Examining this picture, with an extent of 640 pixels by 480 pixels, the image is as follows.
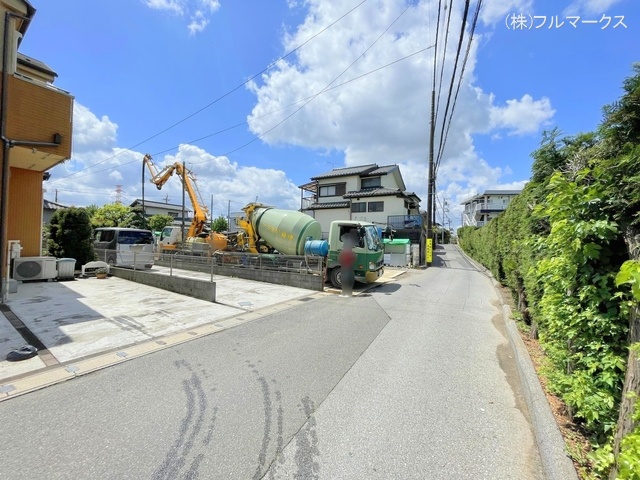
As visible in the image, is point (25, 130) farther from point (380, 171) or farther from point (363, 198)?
point (380, 171)

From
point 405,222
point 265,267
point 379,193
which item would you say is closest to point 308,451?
point 265,267

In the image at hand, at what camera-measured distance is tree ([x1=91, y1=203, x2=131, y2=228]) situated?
3253 cm

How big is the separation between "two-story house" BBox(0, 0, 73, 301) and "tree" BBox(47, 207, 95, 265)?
7.81ft

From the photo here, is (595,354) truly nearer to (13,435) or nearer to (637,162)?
(637,162)

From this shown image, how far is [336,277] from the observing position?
1103 cm

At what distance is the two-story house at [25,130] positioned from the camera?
7.05 m

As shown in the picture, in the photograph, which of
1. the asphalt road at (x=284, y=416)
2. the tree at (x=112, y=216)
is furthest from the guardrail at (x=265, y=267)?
the tree at (x=112, y=216)

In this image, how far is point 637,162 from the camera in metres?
2.12

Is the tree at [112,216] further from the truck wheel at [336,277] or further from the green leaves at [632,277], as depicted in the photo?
the green leaves at [632,277]

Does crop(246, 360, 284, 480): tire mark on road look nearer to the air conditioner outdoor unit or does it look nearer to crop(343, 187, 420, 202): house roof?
the air conditioner outdoor unit

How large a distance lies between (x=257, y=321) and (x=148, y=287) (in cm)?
575

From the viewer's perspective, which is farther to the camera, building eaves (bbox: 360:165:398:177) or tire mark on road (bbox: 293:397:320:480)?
building eaves (bbox: 360:165:398:177)

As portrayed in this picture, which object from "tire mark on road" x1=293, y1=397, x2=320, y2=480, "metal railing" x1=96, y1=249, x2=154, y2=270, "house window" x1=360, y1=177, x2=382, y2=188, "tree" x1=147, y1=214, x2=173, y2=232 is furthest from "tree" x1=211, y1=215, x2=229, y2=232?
"tire mark on road" x1=293, y1=397, x2=320, y2=480

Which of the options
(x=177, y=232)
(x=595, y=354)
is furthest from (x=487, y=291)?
(x=177, y=232)
